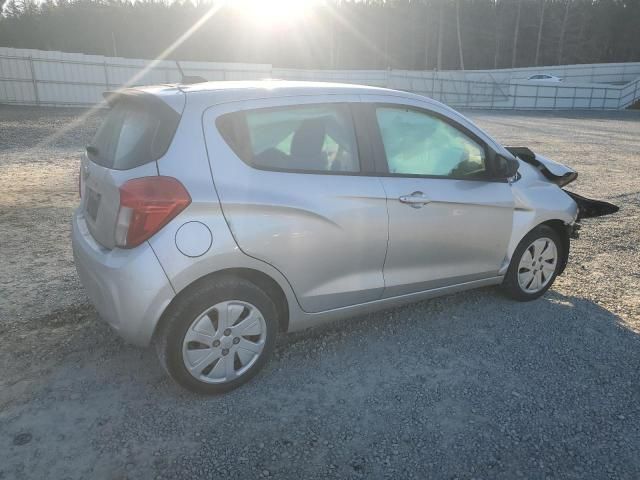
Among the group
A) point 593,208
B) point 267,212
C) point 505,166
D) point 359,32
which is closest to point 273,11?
point 359,32

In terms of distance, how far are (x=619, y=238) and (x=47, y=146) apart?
1246 centimetres

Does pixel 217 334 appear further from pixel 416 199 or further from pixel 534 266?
pixel 534 266

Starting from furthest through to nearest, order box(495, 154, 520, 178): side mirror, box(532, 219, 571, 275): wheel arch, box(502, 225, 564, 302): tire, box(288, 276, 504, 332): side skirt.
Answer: box(532, 219, 571, 275): wheel arch
box(502, 225, 564, 302): tire
box(495, 154, 520, 178): side mirror
box(288, 276, 504, 332): side skirt

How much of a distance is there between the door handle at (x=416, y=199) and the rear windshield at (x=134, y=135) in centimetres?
148

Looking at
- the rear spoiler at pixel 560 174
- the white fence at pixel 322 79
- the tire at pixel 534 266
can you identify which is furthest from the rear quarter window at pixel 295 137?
the white fence at pixel 322 79

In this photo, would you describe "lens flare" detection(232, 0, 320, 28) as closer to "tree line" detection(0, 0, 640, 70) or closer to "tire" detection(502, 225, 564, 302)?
"tree line" detection(0, 0, 640, 70)

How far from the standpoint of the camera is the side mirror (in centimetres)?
361

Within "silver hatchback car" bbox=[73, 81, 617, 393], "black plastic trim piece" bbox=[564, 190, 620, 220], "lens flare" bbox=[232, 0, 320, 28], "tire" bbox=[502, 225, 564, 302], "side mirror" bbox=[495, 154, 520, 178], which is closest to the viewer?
"silver hatchback car" bbox=[73, 81, 617, 393]

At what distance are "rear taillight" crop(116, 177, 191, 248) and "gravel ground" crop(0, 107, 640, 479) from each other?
1005 millimetres

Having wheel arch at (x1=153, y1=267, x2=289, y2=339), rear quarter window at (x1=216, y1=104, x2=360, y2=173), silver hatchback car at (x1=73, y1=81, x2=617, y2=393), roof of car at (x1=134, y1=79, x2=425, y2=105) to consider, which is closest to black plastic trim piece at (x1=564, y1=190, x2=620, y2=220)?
silver hatchback car at (x1=73, y1=81, x2=617, y2=393)

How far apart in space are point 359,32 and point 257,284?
232 ft

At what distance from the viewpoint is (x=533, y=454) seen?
2.49 metres

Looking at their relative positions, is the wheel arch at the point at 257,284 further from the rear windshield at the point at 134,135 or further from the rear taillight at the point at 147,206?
the rear windshield at the point at 134,135

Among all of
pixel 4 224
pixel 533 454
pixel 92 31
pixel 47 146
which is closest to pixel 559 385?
pixel 533 454
